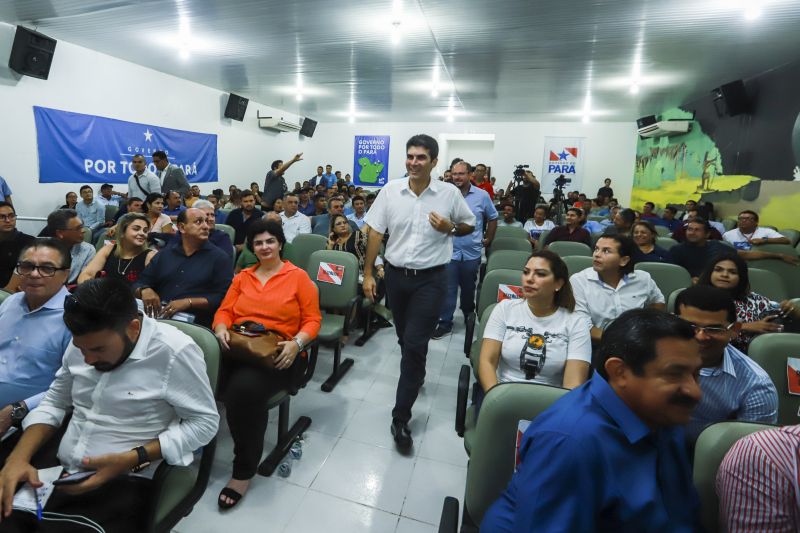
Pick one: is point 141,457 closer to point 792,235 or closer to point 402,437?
point 402,437

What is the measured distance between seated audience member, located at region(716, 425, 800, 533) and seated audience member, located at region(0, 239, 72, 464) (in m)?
2.00

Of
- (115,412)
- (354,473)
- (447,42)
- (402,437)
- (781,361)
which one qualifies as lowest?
(354,473)

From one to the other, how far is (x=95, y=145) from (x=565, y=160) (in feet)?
35.6

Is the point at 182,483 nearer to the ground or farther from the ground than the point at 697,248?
nearer to the ground

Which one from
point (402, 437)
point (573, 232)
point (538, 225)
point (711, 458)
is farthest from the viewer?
point (538, 225)

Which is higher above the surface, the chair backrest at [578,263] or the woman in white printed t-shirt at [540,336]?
the chair backrest at [578,263]

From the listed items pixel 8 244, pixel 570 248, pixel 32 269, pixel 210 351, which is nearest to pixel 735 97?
pixel 570 248

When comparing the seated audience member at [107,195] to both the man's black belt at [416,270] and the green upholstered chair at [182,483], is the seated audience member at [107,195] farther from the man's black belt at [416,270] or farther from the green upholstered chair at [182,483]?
the green upholstered chair at [182,483]

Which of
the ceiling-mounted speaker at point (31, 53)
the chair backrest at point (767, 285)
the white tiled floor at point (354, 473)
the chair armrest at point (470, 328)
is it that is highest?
the ceiling-mounted speaker at point (31, 53)

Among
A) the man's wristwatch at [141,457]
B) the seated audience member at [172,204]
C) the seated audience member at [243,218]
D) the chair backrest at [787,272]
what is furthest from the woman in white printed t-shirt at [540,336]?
the seated audience member at [172,204]

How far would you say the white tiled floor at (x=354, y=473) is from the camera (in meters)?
1.67

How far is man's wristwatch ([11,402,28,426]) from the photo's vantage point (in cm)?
129

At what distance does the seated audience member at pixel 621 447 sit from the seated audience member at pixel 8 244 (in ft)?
11.0

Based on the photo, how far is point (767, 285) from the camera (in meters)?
2.79
